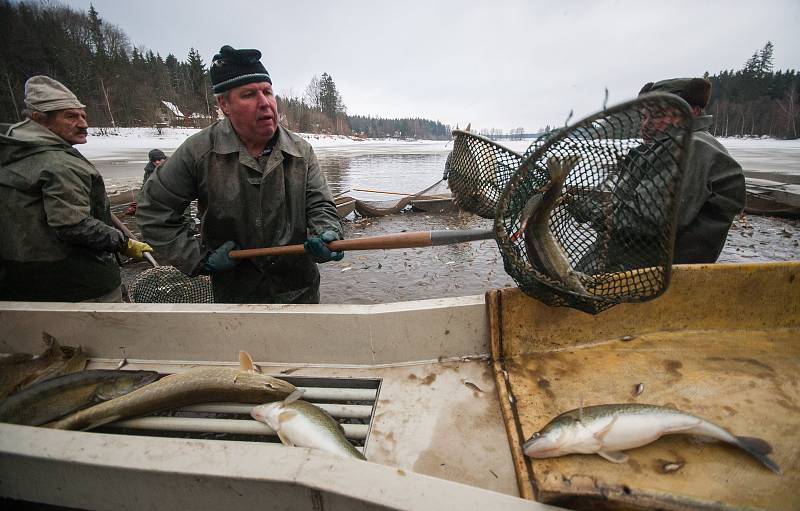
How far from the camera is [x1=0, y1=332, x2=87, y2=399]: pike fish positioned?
7.08ft

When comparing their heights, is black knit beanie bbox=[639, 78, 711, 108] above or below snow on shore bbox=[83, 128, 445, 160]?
below

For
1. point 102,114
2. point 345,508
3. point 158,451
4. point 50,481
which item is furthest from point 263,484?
point 102,114

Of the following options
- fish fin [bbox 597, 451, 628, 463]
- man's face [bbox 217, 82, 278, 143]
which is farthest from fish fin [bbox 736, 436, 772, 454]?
man's face [bbox 217, 82, 278, 143]

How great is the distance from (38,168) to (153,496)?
9.19 ft

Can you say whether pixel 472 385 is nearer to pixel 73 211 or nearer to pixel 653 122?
pixel 653 122

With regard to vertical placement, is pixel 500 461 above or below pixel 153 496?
below

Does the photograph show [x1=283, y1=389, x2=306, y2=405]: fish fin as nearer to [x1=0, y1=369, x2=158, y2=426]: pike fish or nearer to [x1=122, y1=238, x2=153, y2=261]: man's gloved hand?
[x1=0, y1=369, x2=158, y2=426]: pike fish

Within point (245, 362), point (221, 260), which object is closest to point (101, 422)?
point (245, 362)

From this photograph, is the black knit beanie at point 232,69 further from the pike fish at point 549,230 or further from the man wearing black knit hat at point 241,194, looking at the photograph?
the pike fish at point 549,230

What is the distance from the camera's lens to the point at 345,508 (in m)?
1.19

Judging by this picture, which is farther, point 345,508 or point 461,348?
point 461,348

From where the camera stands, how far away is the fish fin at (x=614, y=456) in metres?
1.52

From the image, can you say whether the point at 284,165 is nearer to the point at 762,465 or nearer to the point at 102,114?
the point at 762,465

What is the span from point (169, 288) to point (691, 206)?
5.31 m
